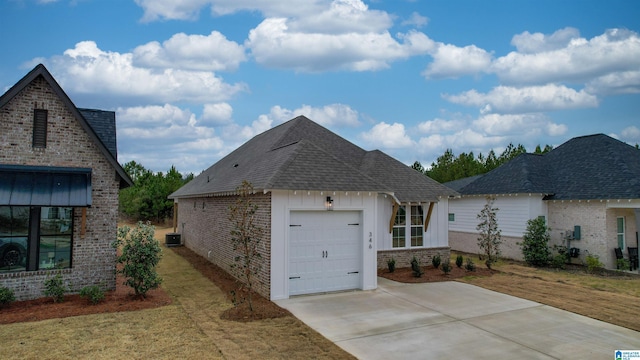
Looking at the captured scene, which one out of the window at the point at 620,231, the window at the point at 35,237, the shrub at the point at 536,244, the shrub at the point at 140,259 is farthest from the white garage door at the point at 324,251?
the window at the point at 620,231

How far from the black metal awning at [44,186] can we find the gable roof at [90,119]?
769 mm

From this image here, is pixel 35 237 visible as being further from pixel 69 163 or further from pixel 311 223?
pixel 311 223

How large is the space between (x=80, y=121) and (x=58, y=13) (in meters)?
7.25

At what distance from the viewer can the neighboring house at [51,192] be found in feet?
32.3

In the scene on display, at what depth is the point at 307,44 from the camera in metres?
18.8

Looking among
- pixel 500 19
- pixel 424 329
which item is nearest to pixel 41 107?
pixel 424 329

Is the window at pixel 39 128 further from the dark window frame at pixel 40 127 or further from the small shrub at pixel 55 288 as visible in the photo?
the small shrub at pixel 55 288

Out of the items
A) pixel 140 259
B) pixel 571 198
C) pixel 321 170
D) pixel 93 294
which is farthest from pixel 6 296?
pixel 571 198

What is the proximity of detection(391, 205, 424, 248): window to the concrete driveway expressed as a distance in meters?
4.91

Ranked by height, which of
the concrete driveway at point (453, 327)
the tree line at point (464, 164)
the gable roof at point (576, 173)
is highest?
the tree line at point (464, 164)

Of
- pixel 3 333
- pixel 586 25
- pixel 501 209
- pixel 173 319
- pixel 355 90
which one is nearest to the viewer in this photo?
pixel 3 333

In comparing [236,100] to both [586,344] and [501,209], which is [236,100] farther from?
[586,344]

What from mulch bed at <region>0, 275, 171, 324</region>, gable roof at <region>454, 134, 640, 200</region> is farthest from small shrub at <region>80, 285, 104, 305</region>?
gable roof at <region>454, 134, 640, 200</region>

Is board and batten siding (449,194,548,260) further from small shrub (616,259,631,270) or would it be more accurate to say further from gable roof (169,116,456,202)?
gable roof (169,116,456,202)
